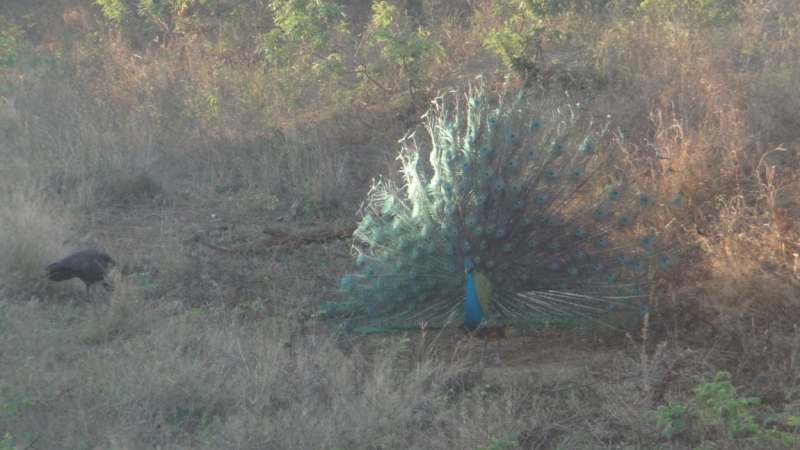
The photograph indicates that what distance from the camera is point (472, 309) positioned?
252 inches

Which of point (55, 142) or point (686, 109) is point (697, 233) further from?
point (55, 142)

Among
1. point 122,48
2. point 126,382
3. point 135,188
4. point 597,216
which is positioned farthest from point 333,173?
point 122,48

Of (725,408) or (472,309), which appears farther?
(472,309)

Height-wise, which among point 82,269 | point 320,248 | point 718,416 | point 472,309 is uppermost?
point 82,269

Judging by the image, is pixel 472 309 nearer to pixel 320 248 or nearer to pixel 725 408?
Result: pixel 725 408

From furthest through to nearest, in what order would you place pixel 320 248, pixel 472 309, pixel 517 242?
1. pixel 320 248
2. pixel 517 242
3. pixel 472 309

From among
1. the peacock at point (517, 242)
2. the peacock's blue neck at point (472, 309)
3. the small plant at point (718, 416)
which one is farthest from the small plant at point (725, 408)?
the peacock's blue neck at point (472, 309)

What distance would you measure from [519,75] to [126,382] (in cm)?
812

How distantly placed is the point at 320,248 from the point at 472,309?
3052 millimetres

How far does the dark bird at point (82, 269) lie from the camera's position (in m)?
6.93

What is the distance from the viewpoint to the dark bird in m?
6.93

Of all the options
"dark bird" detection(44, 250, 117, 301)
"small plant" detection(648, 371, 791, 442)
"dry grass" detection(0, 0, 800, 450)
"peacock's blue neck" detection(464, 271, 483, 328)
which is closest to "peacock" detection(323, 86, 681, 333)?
"peacock's blue neck" detection(464, 271, 483, 328)

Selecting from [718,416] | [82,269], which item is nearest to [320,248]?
[82,269]

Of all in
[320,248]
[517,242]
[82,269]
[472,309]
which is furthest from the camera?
[320,248]
